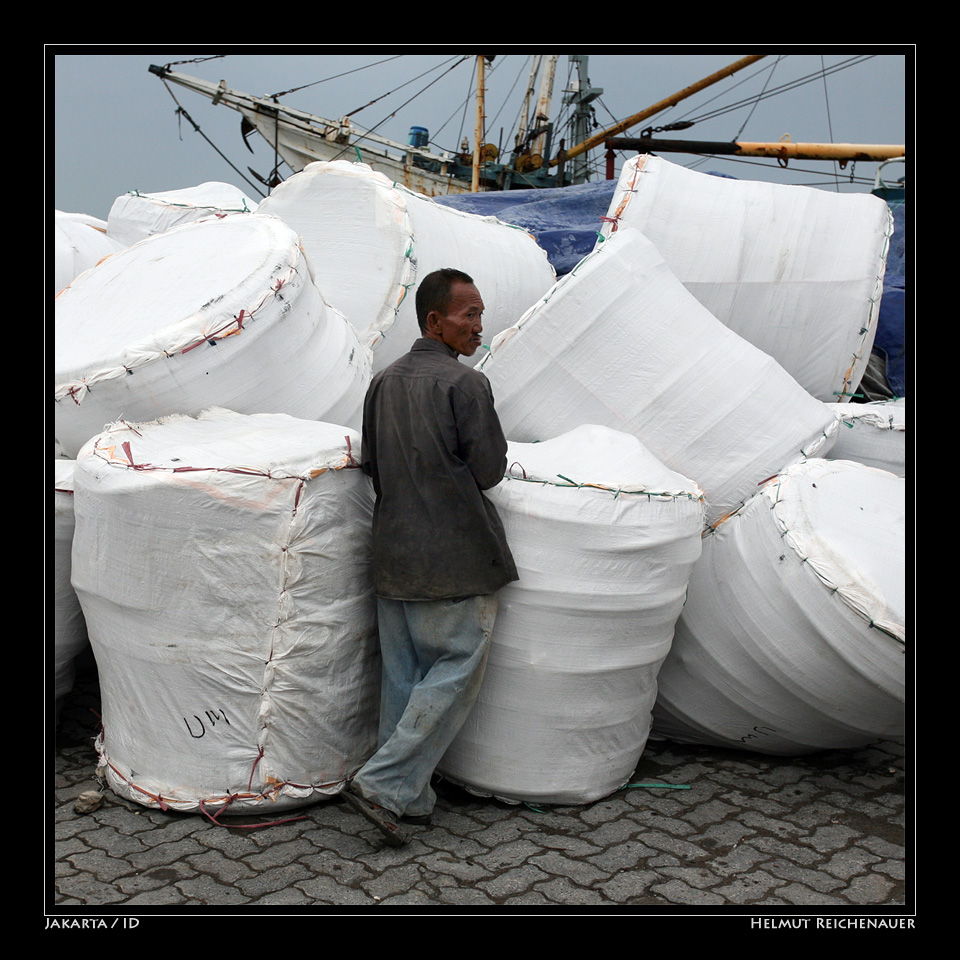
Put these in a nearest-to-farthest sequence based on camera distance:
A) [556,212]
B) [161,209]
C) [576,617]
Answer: [576,617]
[161,209]
[556,212]

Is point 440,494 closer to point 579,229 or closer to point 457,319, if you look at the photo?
point 457,319

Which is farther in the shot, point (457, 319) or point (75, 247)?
point (75, 247)

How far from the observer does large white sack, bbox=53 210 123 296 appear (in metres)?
4.05

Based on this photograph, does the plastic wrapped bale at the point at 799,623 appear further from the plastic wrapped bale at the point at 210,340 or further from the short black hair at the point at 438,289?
the plastic wrapped bale at the point at 210,340

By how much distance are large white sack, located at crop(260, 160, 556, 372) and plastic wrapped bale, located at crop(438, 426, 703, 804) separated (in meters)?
1.00

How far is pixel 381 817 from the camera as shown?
7.41ft

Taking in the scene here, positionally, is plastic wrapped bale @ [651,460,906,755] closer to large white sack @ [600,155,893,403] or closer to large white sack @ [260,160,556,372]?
large white sack @ [600,155,893,403]

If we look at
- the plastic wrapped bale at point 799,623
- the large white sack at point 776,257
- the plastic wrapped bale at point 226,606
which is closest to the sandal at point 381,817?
the plastic wrapped bale at point 226,606

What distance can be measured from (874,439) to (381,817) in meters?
2.10

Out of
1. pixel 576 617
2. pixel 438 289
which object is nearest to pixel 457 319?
pixel 438 289

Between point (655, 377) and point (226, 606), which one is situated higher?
point (655, 377)

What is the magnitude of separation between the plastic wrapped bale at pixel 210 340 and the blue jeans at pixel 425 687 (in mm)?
792

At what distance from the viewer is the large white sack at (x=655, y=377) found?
9.26 feet
